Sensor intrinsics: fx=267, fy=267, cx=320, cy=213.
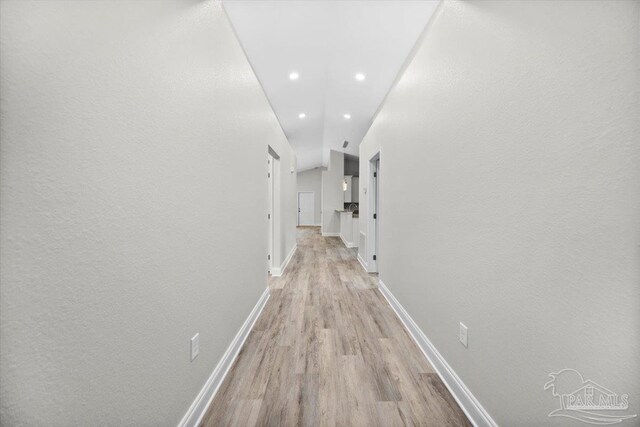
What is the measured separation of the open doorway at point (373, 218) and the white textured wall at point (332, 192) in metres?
4.97

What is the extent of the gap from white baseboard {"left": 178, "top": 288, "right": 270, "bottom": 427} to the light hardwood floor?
0.04 metres

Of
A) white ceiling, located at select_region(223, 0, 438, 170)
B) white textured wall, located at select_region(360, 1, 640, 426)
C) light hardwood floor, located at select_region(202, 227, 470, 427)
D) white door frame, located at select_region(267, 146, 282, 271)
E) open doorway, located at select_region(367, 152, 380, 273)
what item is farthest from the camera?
open doorway, located at select_region(367, 152, 380, 273)

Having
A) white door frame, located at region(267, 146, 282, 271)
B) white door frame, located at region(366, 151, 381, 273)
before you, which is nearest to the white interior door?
white door frame, located at region(366, 151, 381, 273)

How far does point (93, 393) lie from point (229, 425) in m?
0.84

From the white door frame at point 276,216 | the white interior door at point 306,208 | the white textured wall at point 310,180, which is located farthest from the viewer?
the white interior door at point 306,208

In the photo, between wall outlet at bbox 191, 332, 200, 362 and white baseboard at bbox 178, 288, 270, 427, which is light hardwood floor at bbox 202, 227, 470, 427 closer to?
white baseboard at bbox 178, 288, 270, 427

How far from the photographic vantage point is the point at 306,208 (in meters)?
13.4

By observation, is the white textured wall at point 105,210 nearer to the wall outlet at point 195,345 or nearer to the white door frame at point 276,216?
the wall outlet at point 195,345

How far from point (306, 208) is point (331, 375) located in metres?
11.7

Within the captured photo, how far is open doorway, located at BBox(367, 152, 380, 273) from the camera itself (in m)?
4.46

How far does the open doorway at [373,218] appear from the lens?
14.6ft
